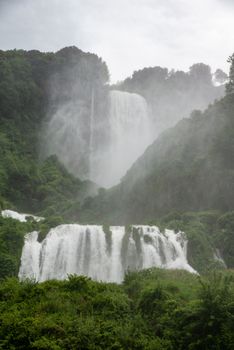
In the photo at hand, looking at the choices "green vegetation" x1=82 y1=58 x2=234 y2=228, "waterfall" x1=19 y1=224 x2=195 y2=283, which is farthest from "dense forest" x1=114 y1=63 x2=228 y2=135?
"waterfall" x1=19 y1=224 x2=195 y2=283

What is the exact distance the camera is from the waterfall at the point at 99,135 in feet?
233

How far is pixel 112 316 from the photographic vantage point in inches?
480

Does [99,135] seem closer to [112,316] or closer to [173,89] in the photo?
[173,89]

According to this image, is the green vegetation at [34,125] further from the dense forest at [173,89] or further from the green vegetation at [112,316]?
the green vegetation at [112,316]

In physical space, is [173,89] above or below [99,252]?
above

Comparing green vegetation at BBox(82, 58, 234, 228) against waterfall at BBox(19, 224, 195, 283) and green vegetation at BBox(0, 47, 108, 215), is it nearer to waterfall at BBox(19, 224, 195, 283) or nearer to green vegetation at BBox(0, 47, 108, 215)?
green vegetation at BBox(0, 47, 108, 215)

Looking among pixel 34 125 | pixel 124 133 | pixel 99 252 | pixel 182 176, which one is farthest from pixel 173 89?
pixel 99 252

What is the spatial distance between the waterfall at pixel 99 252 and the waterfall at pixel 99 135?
125 feet

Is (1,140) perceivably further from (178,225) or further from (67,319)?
(67,319)

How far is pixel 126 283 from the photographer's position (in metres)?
16.1

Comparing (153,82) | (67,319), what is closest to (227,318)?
(67,319)

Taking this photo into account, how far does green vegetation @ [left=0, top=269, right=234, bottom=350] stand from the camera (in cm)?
1055

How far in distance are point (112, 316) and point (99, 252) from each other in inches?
736

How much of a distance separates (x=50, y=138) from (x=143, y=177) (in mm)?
26615
